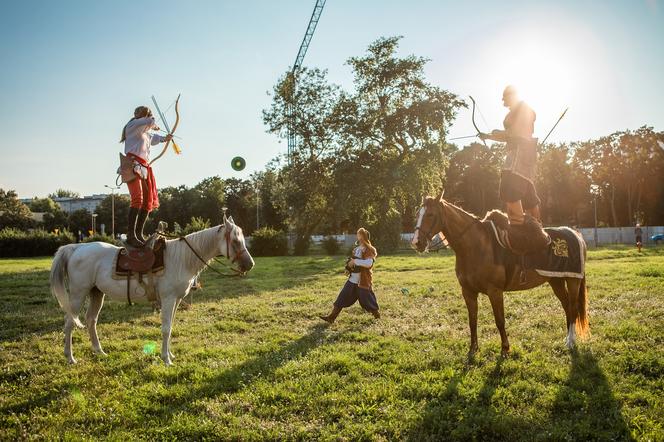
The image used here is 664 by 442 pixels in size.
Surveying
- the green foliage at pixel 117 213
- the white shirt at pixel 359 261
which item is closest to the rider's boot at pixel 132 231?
the white shirt at pixel 359 261

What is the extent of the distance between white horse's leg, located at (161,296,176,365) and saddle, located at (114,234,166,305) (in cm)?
28

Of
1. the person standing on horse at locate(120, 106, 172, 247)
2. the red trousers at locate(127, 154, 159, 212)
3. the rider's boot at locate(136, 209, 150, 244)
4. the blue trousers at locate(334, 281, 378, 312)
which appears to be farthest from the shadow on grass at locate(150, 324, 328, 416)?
the red trousers at locate(127, 154, 159, 212)

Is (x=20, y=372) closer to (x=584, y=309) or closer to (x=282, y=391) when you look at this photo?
(x=282, y=391)

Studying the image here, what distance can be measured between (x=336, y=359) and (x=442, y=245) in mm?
3107

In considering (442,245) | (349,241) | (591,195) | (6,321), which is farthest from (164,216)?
(442,245)

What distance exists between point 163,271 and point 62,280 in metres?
1.99

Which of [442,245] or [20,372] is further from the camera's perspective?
[442,245]

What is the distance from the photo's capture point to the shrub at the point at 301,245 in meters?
45.6

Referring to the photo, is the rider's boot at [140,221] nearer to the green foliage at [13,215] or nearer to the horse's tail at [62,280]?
the horse's tail at [62,280]

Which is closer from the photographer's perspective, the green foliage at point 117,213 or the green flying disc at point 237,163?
the green flying disc at point 237,163

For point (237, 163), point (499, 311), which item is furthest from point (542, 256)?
point (237, 163)

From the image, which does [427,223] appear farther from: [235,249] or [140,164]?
[140,164]

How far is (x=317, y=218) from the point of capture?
145 ft

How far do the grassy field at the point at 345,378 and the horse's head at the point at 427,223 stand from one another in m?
2.02
